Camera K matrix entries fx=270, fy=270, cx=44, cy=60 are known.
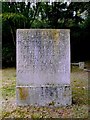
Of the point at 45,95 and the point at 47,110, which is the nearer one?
the point at 47,110

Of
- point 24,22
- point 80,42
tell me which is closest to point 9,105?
point 24,22

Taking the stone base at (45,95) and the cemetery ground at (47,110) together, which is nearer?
the cemetery ground at (47,110)

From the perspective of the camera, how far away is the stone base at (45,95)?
4.80 m

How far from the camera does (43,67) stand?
15.9 ft

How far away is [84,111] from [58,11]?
919 cm

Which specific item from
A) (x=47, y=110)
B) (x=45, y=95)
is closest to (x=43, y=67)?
(x=45, y=95)

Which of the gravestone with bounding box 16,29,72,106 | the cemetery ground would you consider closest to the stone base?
the gravestone with bounding box 16,29,72,106

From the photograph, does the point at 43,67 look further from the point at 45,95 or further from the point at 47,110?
the point at 47,110

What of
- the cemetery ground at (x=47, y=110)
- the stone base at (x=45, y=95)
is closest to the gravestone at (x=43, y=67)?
the stone base at (x=45, y=95)

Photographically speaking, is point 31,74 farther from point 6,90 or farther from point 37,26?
point 37,26

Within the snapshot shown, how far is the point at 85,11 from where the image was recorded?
1330cm

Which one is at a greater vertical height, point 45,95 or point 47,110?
point 45,95

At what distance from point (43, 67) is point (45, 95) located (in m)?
0.50

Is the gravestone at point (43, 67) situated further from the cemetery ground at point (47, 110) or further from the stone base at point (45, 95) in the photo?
the cemetery ground at point (47, 110)
